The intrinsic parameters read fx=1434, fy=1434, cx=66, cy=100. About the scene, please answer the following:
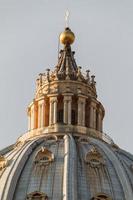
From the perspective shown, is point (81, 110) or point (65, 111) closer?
point (65, 111)

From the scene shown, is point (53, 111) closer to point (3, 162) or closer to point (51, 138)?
point (51, 138)

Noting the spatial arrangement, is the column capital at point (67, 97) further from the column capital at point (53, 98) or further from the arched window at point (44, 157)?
the arched window at point (44, 157)

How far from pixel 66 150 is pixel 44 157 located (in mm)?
1307

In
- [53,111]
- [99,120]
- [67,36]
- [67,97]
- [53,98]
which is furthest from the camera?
[67,36]

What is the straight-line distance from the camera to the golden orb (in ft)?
291

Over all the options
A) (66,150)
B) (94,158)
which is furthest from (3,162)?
(94,158)

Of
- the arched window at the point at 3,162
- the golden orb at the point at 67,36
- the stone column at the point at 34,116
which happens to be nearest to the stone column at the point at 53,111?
the stone column at the point at 34,116

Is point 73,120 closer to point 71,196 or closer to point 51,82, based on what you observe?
point 51,82

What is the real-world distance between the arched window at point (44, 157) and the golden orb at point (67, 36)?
9932 millimetres

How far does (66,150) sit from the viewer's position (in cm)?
8119

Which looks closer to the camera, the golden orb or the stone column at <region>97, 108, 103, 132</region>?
the stone column at <region>97, 108, 103, 132</region>

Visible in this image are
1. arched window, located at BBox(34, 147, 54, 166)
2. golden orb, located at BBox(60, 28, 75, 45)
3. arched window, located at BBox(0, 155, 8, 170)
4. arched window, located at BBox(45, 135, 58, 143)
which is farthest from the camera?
golden orb, located at BBox(60, 28, 75, 45)

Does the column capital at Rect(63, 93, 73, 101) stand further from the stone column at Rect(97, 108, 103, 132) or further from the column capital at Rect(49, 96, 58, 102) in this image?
the stone column at Rect(97, 108, 103, 132)

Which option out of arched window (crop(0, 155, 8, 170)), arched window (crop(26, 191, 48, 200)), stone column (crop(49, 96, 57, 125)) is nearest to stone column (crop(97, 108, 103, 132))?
stone column (crop(49, 96, 57, 125))
